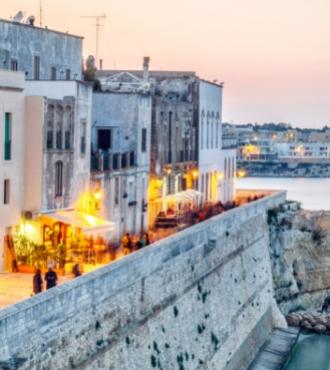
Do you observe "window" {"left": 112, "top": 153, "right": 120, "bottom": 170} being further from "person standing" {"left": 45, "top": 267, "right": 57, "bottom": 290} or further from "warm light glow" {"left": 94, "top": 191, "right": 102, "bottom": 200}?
"person standing" {"left": 45, "top": 267, "right": 57, "bottom": 290}

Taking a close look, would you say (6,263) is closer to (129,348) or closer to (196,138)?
(129,348)

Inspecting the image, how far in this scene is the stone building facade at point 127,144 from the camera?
29641 millimetres

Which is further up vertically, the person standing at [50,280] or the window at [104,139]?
the window at [104,139]

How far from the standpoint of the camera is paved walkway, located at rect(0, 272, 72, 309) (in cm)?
1747

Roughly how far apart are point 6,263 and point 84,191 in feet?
16.8

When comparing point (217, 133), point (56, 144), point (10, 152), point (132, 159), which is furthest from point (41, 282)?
point (217, 133)

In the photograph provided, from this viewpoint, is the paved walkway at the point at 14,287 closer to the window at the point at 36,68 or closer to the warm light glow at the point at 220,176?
the window at the point at 36,68

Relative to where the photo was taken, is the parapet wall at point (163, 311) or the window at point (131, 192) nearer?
the parapet wall at point (163, 311)

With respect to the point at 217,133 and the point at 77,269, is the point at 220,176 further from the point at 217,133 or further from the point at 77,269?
the point at 77,269

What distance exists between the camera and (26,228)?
2275 centimetres

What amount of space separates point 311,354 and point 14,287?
1191 cm

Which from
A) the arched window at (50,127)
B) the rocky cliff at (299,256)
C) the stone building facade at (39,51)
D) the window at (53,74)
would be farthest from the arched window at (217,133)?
the arched window at (50,127)

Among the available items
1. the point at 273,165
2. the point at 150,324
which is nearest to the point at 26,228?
the point at 150,324

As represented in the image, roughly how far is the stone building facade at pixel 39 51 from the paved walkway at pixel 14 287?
7.80m
